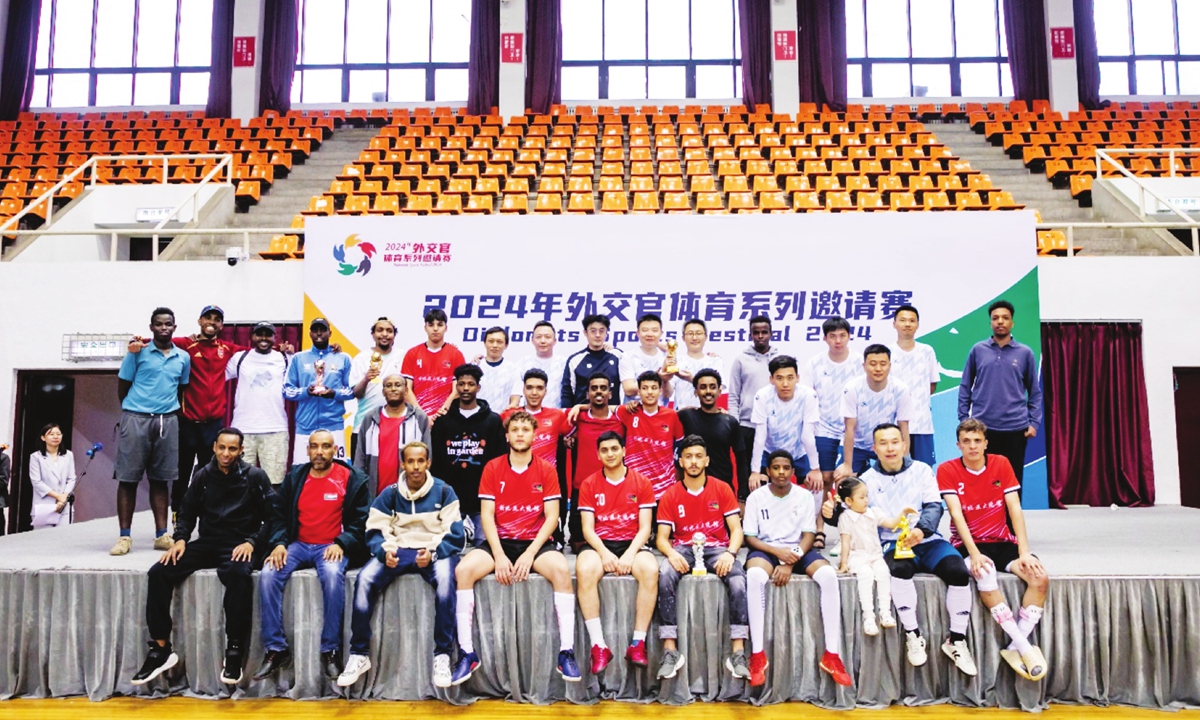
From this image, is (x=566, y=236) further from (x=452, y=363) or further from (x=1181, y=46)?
(x=1181, y=46)

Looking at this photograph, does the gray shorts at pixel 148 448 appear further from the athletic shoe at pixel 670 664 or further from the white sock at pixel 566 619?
the athletic shoe at pixel 670 664

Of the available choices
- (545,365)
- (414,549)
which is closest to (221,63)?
(545,365)

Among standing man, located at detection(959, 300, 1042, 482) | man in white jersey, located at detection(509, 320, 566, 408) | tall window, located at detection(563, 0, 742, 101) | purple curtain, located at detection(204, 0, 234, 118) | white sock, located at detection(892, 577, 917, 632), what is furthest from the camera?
tall window, located at detection(563, 0, 742, 101)

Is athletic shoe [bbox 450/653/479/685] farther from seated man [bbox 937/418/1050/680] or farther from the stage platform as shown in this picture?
seated man [bbox 937/418/1050/680]

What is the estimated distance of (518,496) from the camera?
4137 mm

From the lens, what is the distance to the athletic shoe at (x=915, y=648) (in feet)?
12.3

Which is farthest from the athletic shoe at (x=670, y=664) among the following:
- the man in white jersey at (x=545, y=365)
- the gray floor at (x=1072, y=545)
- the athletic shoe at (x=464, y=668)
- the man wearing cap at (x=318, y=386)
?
the man wearing cap at (x=318, y=386)

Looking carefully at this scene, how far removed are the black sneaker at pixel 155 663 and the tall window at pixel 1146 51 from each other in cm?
1622

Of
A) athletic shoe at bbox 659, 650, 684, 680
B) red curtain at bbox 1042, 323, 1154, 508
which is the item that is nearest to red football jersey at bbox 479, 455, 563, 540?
athletic shoe at bbox 659, 650, 684, 680

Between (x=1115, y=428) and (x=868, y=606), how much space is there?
15.3 ft

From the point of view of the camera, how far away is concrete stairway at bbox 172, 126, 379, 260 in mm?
8414

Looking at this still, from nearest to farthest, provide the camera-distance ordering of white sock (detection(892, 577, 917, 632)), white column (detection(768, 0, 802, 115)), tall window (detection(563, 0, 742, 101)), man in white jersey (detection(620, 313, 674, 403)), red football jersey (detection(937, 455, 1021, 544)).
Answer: white sock (detection(892, 577, 917, 632)), red football jersey (detection(937, 455, 1021, 544)), man in white jersey (detection(620, 313, 674, 403)), white column (detection(768, 0, 802, 115)), tall window (detection(563, 0, 742, 101))

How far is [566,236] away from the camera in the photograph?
685cm

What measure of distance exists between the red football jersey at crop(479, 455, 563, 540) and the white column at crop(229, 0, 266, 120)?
39.8 ft
